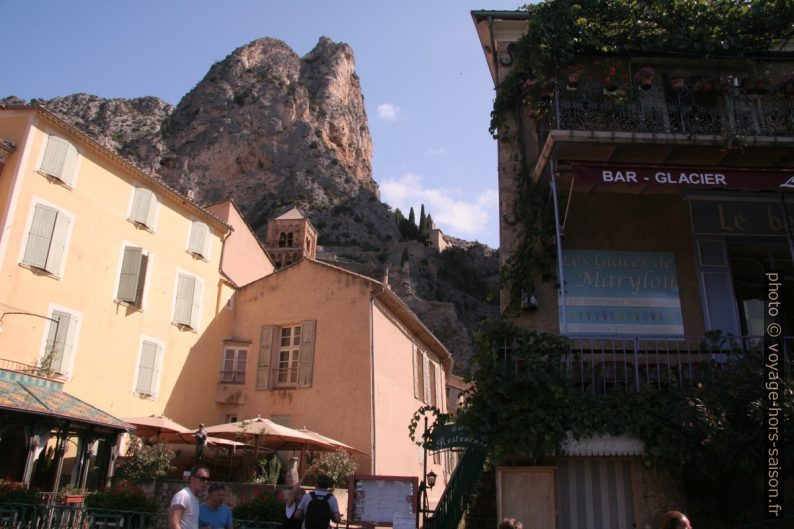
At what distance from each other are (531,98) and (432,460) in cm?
1610

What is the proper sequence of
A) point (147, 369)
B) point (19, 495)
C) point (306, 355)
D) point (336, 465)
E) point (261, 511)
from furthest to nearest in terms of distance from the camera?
1. point (306, 355)
2. point (147, 369)
3. point (336, 465)
4. point (19, 495)
5. point (261, 511)

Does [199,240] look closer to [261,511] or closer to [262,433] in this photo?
[262,433]

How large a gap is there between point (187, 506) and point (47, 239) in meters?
12.2

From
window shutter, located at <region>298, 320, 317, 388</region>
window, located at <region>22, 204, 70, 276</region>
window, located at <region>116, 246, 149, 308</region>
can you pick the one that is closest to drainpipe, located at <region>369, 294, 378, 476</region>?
window shutter, located at <region>298, 320, 317, 388</region>

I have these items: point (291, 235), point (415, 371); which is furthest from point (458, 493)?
point (291, 235)

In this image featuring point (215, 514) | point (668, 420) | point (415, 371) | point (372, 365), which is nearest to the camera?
point (215, 514)

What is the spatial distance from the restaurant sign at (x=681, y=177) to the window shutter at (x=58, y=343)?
40.9 ft

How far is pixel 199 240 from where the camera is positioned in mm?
20156

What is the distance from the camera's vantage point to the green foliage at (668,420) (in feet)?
21.8

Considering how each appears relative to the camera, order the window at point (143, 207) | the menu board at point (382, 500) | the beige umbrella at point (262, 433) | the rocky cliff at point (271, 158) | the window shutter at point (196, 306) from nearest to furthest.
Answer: the menu board at point (382, 500) < the beige umbrella at point (262, 433) < the window at point (143, 207) < the window shutter at point (196, 306) < the rocky cliff at point (271, 158)

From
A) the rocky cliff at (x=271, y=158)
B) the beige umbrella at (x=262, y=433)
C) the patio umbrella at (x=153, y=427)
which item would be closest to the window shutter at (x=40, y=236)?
the patio umbrella at (x=153, y=427)

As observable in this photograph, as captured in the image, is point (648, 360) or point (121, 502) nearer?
point (648, 360)

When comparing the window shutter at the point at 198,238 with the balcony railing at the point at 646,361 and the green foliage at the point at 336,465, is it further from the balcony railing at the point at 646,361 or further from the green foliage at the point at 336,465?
the balcony railing at the point at 646,361

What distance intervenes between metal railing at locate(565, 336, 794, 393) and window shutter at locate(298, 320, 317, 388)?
10624 mm
